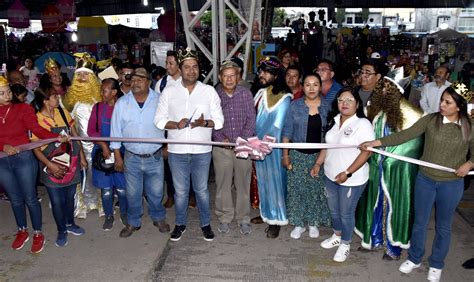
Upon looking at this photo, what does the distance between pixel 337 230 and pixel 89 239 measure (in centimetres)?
257

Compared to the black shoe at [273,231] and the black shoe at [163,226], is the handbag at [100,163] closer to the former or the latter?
the black shoe at [163,226]

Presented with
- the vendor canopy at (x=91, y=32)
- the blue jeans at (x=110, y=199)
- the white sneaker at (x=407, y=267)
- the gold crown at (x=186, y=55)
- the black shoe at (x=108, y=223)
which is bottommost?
the white sneaker at (x=407, y=267)

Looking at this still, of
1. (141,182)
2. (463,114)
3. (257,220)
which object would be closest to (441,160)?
(463,114)

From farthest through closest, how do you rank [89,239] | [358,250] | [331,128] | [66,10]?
1. [66,10]
2. [89,239]
3. [358,250]
4. [331,128]

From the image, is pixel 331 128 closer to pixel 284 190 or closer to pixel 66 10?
pixel 284 190

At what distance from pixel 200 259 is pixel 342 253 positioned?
1.35 m

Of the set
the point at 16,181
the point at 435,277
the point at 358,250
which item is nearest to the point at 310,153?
the point at 358,250

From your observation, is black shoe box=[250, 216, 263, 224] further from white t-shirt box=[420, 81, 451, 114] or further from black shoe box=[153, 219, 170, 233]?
white t-shirt box=[420, 81, 451, 114]

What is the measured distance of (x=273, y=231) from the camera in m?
4.76

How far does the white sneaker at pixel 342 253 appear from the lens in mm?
4238

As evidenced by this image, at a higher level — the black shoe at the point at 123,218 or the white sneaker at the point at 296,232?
the black shoe at the point at 123,218

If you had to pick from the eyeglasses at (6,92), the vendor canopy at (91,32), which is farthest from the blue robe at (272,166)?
the vendor canopy at (91,32)

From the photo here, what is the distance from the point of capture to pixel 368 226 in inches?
170

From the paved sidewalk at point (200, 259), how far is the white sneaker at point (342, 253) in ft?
0.20
